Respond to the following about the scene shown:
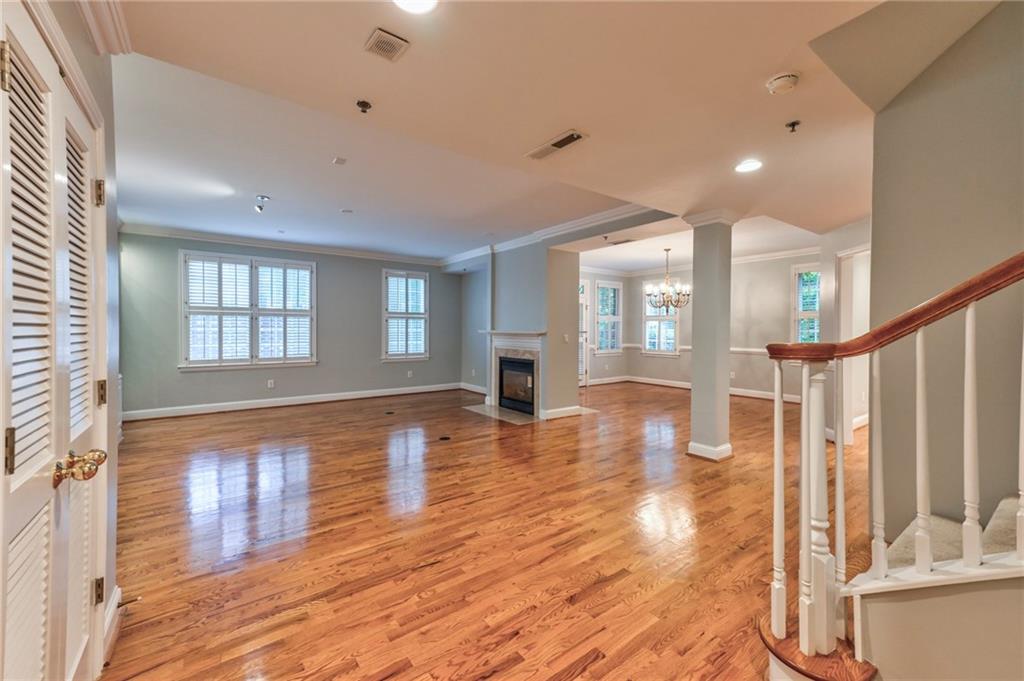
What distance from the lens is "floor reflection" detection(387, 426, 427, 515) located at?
310 centimetres

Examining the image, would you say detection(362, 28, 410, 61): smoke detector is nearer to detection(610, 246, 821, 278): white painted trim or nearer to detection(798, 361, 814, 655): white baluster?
detection(798, 361, 814, 655): white baluster

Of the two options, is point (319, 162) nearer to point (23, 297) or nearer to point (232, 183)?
point (232, 183)

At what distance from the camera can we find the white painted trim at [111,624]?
1616mm

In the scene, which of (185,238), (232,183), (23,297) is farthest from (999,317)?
(185,238)

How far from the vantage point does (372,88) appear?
1.99 metres

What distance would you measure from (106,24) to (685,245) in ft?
21.6

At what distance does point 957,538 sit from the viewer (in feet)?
5.08

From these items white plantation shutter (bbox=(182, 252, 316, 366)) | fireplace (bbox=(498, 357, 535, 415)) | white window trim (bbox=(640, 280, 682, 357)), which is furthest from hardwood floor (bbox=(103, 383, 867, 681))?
white window trim (bbox=(640, 280, 682, 357))

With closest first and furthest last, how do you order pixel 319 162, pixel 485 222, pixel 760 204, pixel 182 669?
pixel 182 669, pixel 319 162, pixel 760 204, pixel 485 222

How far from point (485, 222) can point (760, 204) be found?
117 inches

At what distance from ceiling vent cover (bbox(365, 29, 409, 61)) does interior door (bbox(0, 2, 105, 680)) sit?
0.97m

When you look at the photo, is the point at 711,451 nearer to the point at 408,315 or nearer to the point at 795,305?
the point at 795,305

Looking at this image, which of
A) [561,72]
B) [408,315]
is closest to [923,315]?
[561,72]

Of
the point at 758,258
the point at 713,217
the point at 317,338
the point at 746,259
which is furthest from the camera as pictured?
the point at 746,259
